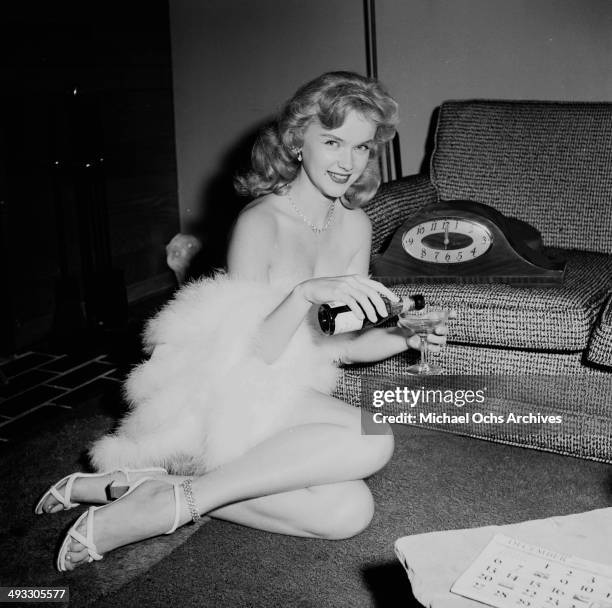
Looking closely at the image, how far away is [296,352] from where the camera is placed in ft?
5.47

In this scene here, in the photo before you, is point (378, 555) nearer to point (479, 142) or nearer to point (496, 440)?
point (496, 440)

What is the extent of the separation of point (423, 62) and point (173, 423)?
7.65ft

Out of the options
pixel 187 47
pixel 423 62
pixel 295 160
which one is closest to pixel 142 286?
pixel 187 47

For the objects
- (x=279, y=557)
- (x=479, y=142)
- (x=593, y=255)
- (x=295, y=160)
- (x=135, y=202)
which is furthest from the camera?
(x=135, y=202)

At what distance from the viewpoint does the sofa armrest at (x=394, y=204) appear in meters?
2.33

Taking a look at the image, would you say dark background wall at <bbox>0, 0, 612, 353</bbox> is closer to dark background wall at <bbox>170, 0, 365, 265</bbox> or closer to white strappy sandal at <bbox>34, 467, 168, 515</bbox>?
dark background wall at <bbox>170, 0, 365, 265</bbox>

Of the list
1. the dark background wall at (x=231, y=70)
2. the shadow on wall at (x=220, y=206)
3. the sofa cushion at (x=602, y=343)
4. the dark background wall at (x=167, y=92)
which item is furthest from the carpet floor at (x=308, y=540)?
the dark background wall at (x=231, y=70)

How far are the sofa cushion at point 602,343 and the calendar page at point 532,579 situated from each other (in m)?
0.90

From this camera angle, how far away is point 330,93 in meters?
1.80

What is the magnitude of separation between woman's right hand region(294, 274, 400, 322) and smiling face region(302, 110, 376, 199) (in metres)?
0.40

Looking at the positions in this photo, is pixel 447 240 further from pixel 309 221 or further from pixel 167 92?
pixel 167 92

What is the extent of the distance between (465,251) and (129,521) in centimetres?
119

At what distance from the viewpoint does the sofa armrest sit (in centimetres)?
233

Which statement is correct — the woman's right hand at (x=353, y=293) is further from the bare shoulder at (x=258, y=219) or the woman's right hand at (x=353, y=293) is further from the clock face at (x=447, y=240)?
the clock face at (x=447, y=240)
